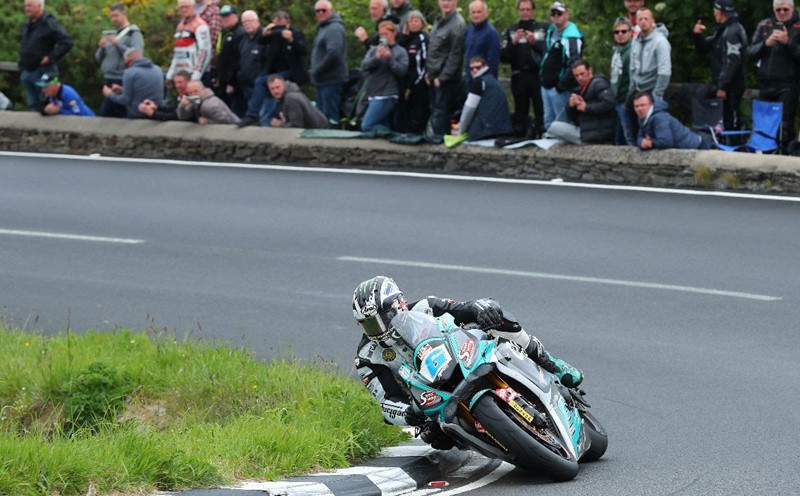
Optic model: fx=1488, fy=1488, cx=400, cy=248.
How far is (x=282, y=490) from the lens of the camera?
8070 mm

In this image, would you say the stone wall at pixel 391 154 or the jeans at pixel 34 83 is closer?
the stone wall at pixel 391 154

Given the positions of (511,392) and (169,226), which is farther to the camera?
(169,226)

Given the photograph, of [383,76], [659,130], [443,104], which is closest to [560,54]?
[659,130]

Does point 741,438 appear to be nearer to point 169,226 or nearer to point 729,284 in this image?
point 729,284

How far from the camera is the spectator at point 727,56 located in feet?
59.2

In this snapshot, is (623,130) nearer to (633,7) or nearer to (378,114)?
(633,7)

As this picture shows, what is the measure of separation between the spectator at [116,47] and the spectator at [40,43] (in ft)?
1.97

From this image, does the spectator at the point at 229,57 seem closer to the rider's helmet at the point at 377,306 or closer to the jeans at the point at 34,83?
the jeans at the point at 34,83

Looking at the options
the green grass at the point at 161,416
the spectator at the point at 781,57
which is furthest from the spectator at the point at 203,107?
the green grass at the point at 161,416

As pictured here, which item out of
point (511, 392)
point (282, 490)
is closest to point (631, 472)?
point (511, 392)

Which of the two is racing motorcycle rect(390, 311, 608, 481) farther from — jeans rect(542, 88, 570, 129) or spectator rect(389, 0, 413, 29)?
spectator rect(389, 0, 413, 29)

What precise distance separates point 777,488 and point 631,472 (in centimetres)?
89

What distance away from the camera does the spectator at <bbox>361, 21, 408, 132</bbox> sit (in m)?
19.8

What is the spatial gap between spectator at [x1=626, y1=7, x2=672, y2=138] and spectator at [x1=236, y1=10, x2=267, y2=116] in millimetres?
5907
